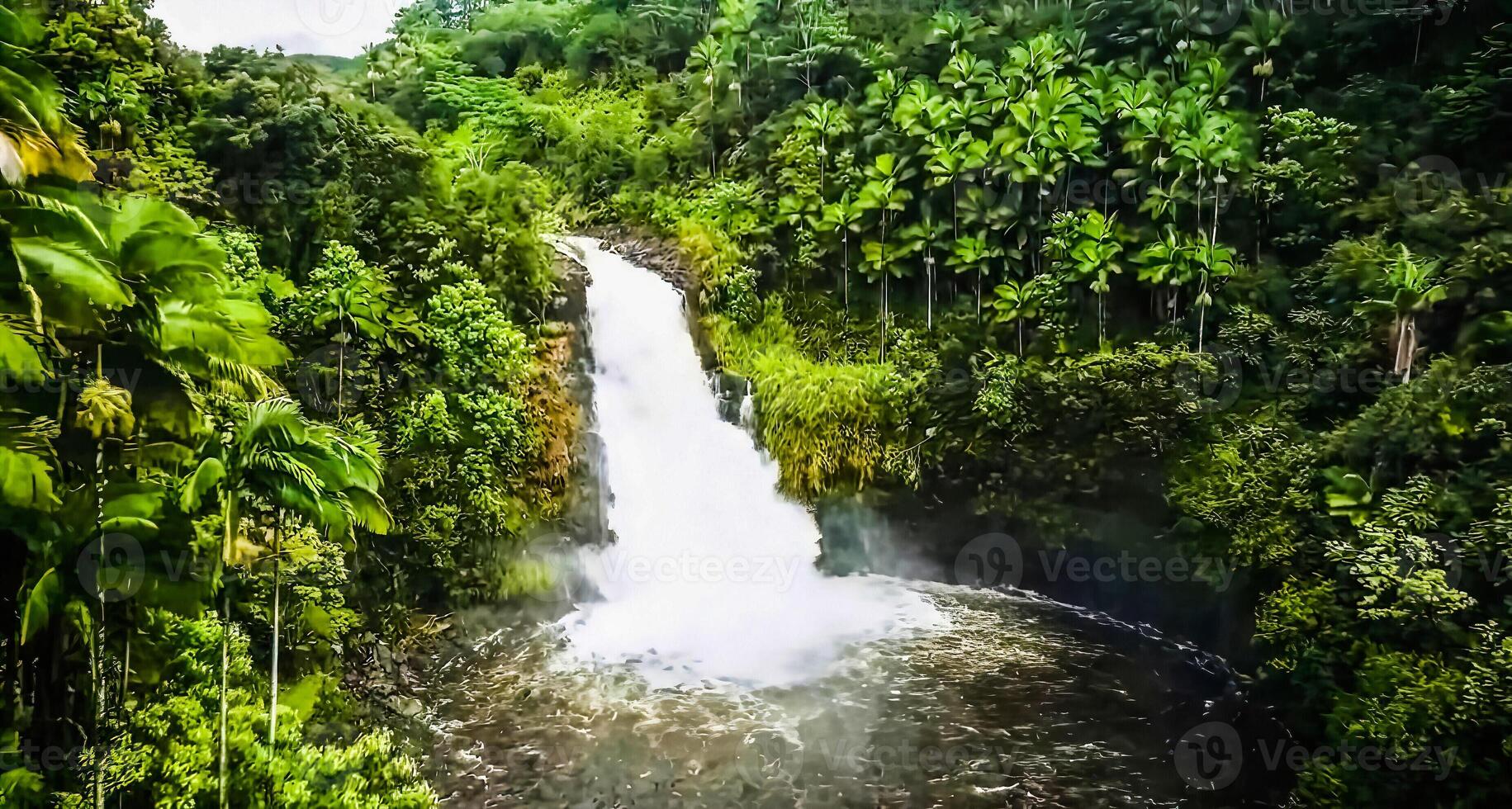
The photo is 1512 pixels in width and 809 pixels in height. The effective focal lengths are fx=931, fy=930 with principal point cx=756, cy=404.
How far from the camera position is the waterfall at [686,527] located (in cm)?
964

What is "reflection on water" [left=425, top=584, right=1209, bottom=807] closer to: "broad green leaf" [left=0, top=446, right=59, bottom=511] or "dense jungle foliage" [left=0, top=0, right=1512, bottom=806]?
"dense jungle foliage" [left=0, top=0, right=1512, bottom=806]

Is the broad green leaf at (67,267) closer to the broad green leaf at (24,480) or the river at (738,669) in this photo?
the broad green leaf at (24,480)

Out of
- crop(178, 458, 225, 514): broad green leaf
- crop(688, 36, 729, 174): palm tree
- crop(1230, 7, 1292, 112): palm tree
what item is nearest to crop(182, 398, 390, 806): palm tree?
crop(178, 458, 225, 514): broad green leaf

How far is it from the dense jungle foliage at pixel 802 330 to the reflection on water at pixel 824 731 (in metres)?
0.95

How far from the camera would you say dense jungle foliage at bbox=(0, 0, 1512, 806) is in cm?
527

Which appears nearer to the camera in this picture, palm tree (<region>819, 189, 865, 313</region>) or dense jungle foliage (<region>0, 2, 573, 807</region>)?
dense jungle foliage (<region>0, 2, 573, 807</region>)

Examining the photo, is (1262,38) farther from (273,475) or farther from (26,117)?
(26,117)

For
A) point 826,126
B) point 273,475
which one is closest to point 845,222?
point 826,126

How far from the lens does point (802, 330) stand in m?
12.2

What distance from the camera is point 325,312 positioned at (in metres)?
8.38

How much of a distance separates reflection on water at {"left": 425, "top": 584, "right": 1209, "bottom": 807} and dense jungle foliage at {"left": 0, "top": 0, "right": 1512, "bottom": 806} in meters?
0.95

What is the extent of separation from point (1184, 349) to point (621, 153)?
8658 millimetres

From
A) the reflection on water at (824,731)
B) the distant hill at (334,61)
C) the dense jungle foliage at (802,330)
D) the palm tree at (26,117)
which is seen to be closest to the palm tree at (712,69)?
the dense jungle foliage at (802,330)

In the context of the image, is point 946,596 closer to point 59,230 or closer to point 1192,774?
point 1192,774
